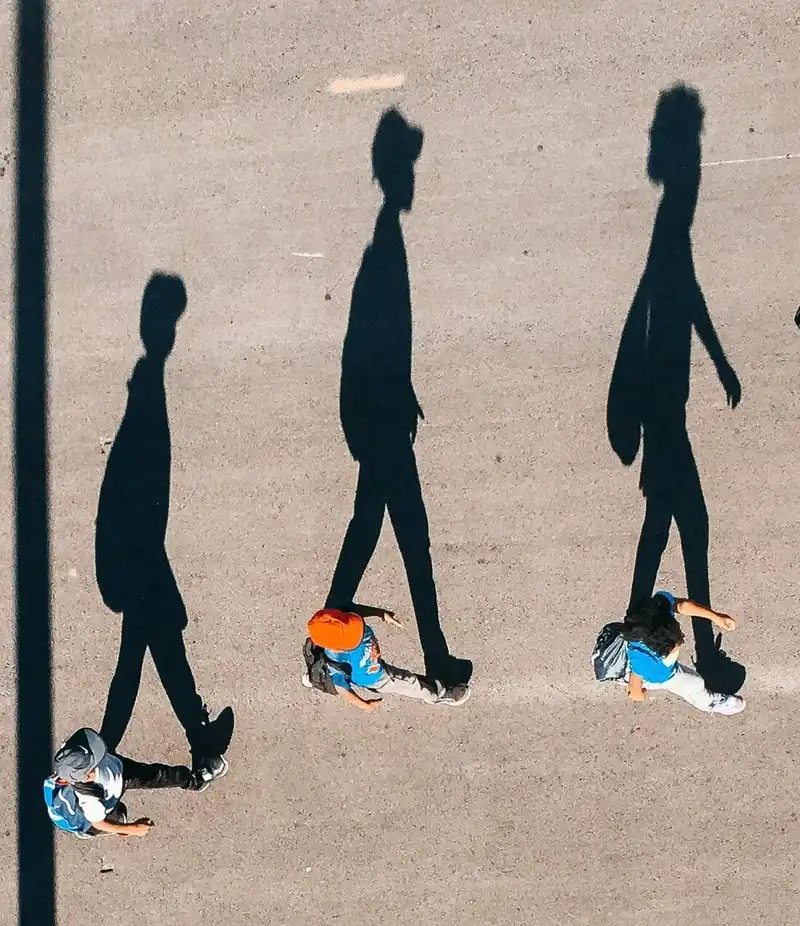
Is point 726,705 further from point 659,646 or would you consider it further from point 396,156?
point 396,156

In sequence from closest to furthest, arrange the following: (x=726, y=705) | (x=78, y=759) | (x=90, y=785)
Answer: (x=78, y=759)
(x=90, y=785)
(x=726, y=705)

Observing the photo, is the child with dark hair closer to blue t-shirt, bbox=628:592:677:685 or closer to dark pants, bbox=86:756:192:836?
blue t-shirt, bbox=628:592:677:685

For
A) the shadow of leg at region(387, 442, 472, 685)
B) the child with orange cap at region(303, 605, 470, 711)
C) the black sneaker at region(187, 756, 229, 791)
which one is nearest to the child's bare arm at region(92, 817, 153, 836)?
the black sneaker at region(187, 756, 229, 791)

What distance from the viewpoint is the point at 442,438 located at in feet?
19.0

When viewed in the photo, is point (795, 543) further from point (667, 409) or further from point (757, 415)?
point (667, 409)

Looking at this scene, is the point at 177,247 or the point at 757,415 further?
the point at 177,247

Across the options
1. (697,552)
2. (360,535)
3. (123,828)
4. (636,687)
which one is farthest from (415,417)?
(123,828)

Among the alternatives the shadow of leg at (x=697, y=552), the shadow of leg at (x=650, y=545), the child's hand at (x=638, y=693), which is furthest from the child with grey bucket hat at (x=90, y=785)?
the shadow of leg at (x=697, y=552)

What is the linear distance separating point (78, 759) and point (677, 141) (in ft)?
19.5

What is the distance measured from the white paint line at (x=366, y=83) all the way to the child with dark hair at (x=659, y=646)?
4194 millimetres

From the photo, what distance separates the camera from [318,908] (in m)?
5.78

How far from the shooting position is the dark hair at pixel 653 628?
4.55m

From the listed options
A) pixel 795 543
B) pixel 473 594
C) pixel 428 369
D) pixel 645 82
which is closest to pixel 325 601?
pixel 473 594

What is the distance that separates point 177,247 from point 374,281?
1.58 metres
